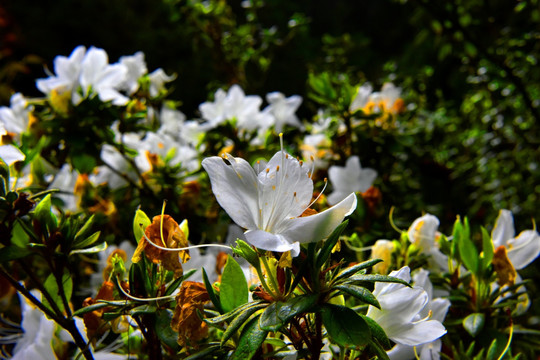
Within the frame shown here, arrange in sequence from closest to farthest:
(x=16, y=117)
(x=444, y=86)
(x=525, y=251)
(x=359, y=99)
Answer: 1. (x=525, y=251)
2. (x=16, y=117)
3. (x=359, y=99)
4. (x=444, y=86)

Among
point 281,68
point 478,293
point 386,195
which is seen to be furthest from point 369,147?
point 281,68

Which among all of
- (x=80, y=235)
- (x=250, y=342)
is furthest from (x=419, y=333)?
(x=80, y=235)

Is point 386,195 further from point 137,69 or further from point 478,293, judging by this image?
point 137,69

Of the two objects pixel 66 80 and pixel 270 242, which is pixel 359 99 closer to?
pixel 66 80

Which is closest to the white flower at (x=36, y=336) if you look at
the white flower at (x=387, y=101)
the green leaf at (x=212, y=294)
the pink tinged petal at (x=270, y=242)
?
the green leaf at (x=212, y=294)

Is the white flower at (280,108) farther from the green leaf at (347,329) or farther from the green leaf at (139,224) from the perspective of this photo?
the green leaf at (347,329)

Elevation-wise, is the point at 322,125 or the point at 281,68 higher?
the point at 322,125
